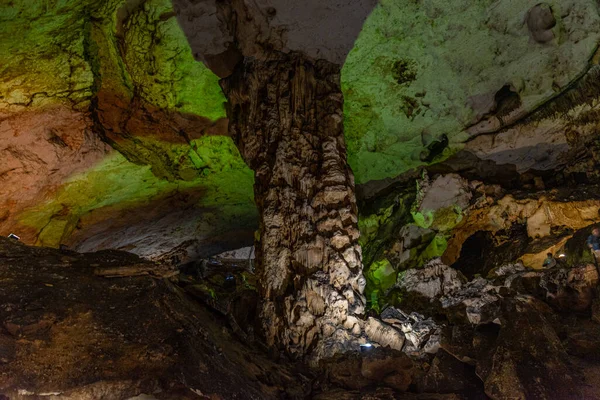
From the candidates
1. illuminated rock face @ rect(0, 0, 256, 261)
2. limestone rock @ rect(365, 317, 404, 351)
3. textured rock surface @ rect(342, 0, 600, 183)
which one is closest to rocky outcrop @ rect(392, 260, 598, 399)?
limestone rock @ rect(365, 317, 404, 351)

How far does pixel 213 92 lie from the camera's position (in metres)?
6.94

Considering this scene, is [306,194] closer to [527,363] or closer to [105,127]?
[527,363]

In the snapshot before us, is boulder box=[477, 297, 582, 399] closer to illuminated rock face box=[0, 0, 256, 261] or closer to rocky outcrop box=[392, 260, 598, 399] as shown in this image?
rocky outcrop box=[392, 260, 598, 399]

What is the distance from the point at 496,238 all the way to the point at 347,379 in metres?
5.27

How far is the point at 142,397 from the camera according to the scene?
292 cm

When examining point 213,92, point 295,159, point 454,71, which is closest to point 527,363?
point 295,159

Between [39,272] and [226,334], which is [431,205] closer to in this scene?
[226,334]

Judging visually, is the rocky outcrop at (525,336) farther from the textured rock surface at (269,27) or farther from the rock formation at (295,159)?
the textured rock surface at (269,27)

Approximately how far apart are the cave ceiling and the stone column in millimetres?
518

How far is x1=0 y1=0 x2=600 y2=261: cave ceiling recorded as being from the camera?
6004 millimetres

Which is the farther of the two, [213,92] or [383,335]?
[213,92]

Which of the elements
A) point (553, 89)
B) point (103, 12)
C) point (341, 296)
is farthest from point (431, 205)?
point (103, 12)

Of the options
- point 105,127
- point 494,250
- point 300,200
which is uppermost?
point 105,127

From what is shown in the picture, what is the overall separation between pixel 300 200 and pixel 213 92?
2643 millimetres
